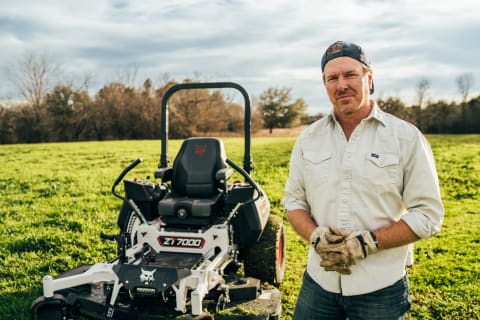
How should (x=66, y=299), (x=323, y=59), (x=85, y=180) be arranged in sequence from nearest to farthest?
(x=323, y=59)
(x=66, y=299)
(x=85, y=180)

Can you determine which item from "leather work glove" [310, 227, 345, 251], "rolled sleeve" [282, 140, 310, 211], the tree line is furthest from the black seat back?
the tree line

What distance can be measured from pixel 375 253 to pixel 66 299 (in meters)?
2.37

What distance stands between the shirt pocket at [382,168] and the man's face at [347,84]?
228mm

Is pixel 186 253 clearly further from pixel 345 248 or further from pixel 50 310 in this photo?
pixel 345 248

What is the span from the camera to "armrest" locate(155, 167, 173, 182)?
470 cm

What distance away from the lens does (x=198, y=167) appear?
4.66 meters

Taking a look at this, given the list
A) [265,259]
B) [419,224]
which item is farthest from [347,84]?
[265,259]

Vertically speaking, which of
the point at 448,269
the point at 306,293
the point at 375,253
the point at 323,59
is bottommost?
the point at 448,269

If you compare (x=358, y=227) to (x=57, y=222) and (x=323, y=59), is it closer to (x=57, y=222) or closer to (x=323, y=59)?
(x=323, y=59)

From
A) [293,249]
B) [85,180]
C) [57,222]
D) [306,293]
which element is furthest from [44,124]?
[306,293]

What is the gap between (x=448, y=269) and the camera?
17.5 ft

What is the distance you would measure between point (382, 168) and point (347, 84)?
0.38 metres

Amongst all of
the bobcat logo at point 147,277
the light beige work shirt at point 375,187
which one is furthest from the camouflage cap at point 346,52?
the bobcat logo at point 147,277

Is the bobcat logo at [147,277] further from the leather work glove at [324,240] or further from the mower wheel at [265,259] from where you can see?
the leather work glove at [324,240]
